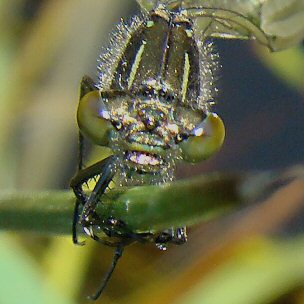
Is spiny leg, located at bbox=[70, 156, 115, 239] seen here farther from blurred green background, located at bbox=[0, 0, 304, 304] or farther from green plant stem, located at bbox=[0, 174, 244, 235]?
blurred green background, located at bbox=[0, 0, 304, 304]

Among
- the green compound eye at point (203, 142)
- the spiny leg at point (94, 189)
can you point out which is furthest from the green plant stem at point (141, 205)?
the green compound eye at point (203, 142)

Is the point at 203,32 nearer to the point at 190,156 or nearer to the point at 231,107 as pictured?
the point at 190,156

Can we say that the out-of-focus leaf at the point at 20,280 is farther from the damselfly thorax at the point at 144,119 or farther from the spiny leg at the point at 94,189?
the spiny leg at the point at 94,189

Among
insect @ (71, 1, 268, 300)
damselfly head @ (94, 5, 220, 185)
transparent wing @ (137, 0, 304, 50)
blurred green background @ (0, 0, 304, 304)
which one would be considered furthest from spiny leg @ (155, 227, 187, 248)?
transparent wing @ (137, 0, 304, 50)

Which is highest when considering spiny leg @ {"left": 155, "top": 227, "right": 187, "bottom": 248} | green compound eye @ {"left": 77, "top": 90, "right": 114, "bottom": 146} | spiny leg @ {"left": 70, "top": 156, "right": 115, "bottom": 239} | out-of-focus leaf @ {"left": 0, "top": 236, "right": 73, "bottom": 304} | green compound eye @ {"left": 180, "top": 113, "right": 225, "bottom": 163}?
green compound eye @ {"left": 180, "top": 113, "right": 225, "bottom": 163}

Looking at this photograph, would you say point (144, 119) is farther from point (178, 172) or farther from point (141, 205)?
point (178, 172)

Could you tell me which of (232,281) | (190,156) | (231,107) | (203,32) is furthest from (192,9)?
(231,107)
